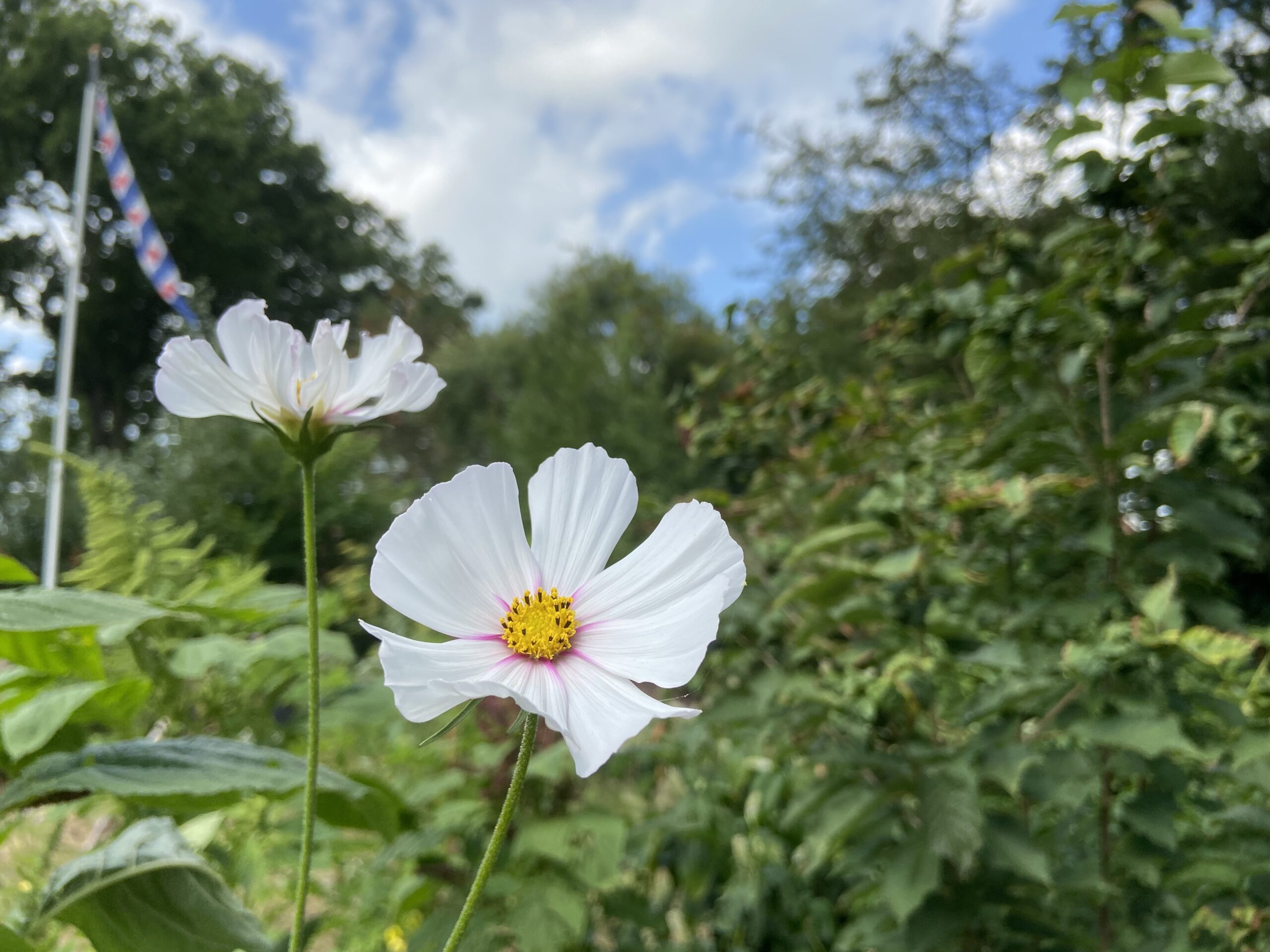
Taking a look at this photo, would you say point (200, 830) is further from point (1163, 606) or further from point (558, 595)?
point (1163, 606)

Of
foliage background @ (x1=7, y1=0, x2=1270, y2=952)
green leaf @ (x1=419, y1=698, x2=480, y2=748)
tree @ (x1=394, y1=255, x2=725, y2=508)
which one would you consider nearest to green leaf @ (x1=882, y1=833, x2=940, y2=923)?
foliage background @ (x1=7, y1=0, x2=1270, y2=952)

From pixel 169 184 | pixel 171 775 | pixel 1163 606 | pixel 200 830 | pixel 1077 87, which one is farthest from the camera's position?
pixel 169 184

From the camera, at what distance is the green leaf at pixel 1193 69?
1.98 feet

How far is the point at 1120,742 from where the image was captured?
0.56 m

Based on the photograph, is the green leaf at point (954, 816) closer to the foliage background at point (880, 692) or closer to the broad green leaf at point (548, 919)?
the foliage background at point (880, 692)

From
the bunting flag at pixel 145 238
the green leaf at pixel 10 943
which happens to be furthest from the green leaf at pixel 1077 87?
the bunting flag at pixel 145 238

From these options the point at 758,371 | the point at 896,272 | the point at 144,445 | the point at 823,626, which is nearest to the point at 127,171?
the point at 144,445

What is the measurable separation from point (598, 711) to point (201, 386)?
0.19m

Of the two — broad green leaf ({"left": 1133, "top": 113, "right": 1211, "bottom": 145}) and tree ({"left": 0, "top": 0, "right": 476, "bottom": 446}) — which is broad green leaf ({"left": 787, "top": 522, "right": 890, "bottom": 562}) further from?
tree ({"left": 0, "top": 0, "right": 476, "bottom": 446})

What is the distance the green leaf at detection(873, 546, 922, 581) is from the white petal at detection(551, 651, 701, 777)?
425 mm

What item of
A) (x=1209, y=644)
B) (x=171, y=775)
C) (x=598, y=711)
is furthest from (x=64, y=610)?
(x=1209, y=644)

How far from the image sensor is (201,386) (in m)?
0.29

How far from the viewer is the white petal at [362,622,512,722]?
19 centimetres

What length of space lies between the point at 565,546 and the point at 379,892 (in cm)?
81
